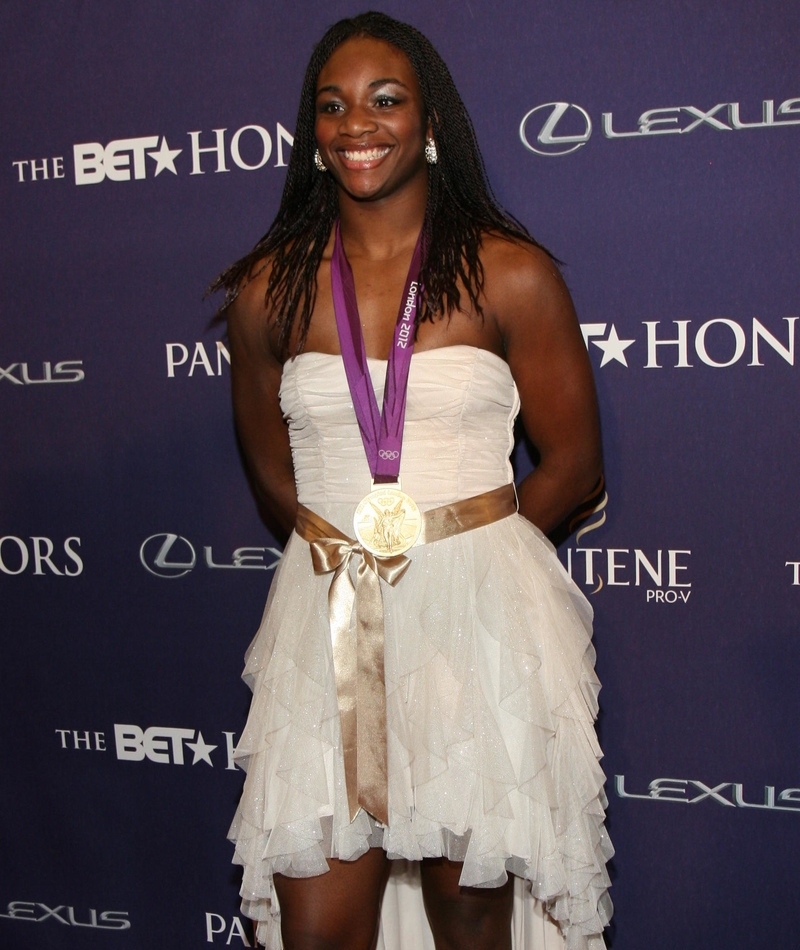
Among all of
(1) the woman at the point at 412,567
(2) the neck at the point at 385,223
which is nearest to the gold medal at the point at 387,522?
(1) the woman at the point at 412,567

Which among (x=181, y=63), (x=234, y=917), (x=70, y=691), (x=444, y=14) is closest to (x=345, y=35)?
(x=444, y=14)

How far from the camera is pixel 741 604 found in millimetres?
2264

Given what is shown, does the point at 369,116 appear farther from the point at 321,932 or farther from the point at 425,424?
the point at 321,932

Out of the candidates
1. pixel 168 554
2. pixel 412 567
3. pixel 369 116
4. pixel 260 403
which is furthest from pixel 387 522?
pixel 168 554

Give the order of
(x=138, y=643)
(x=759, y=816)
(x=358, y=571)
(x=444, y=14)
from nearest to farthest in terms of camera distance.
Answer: (x=358, y=571) → (x=444, y=14) → (x=759, y=816) → (x=138, y=643)

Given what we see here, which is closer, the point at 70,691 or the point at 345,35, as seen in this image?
the point at 345,35

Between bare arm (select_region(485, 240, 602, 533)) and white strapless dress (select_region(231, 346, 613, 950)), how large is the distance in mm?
56

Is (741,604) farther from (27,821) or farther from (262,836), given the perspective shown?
(27,821)

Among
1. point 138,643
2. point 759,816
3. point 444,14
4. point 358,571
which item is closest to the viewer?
point 358,571

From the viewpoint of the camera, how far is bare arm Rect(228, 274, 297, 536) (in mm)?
1941

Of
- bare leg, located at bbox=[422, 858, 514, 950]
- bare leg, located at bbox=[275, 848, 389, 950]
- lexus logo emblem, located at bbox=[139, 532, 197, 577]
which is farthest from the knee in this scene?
lexus logo emblem, located at bbox=[139, 532, 197, 577]

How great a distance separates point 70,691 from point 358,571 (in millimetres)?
1239

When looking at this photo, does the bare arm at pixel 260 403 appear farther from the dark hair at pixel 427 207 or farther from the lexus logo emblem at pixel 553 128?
the lexus logo emblem at pixel 553 128

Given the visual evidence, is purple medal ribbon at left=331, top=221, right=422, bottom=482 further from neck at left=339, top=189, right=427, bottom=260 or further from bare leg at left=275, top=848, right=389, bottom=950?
bare leg at left=275, top=848, right=389, bottom=950
